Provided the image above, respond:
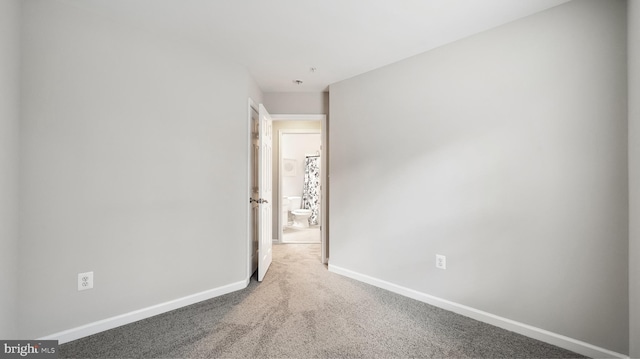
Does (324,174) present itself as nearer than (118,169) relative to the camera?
No

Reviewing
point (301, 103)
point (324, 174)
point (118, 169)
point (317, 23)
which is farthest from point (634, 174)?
point (118, 169)

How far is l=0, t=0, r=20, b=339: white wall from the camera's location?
1532 mm

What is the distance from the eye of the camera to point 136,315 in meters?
2.12

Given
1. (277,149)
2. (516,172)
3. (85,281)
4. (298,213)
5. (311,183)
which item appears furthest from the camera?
(311,183)

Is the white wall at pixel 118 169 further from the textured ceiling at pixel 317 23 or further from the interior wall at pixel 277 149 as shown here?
the interior wall at pixel 277 149

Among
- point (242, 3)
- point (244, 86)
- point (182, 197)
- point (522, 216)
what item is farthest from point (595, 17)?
point (182, 197)

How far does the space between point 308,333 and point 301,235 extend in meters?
3.53

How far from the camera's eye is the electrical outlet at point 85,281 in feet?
6.21

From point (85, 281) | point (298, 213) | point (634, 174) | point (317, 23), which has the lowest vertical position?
point (298, 213)

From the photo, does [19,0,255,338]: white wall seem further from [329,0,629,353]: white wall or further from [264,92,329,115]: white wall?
[329,0,629,353]: white wall

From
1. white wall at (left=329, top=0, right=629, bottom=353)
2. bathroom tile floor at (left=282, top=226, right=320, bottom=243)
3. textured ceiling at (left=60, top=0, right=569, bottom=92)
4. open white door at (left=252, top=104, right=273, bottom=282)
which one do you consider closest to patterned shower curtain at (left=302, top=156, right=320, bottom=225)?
bathroom tile floor at (left=282, top=226, right=320, bottom=243)

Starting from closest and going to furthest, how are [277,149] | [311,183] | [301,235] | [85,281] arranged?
[85,281] < [277,149] < [301,235] < [311,183]

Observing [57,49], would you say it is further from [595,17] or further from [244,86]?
[595,17]

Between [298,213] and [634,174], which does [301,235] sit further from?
[634,174]
